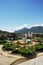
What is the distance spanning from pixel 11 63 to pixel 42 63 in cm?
256

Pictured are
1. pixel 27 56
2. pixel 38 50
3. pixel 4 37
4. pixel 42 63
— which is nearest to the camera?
pixel 42 63

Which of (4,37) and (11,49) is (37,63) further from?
(4,37)

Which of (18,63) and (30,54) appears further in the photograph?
(30,54)

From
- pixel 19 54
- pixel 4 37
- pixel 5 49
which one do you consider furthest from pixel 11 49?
pixel 4 37

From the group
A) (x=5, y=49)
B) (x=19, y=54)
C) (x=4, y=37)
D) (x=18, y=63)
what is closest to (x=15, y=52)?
(x=19, y=54)

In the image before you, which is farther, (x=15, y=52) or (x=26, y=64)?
(x=15, y=52)

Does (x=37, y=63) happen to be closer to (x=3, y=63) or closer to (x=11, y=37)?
(x=3, y=63)

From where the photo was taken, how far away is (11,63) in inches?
550

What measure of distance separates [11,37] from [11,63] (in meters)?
25.3

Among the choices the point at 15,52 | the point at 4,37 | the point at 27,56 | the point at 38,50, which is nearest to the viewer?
the point at 27,56

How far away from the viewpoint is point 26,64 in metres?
13.7

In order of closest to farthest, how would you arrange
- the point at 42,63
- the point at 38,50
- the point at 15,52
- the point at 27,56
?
the point at 42,63 < the point at 27,56 < the point at 15,52 < the point at 38,50

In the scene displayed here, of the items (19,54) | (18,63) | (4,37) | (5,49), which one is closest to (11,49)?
(5,49)

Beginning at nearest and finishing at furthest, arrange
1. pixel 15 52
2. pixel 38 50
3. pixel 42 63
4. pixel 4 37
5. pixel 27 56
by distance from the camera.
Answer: pixel 42 63
pixel 27 56
pixel 15 52
pixel 38 50
pixel 4 37
